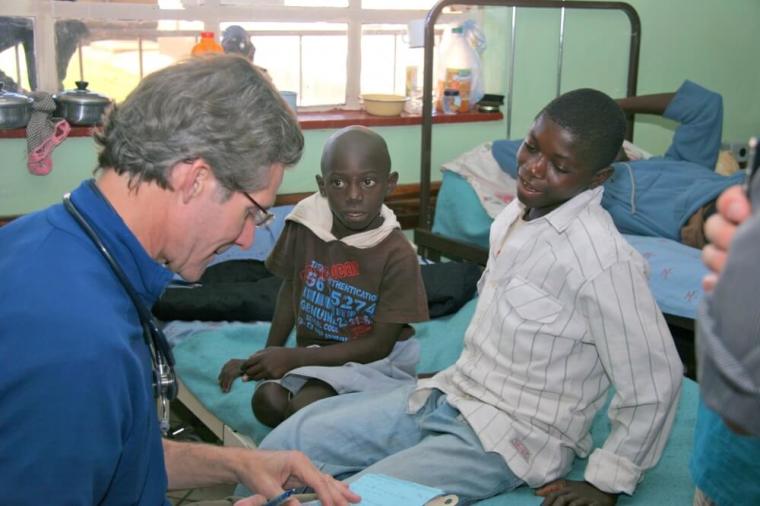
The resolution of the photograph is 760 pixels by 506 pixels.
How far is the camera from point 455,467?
5.58 feet

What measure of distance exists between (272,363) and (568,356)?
2.69 ft

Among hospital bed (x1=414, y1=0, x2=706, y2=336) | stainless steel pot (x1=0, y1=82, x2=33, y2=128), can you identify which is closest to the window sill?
hospital bed (x1=414, y1=0, x2=706, y2=336)

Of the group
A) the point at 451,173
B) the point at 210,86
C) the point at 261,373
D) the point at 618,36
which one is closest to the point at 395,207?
the point at 451,173

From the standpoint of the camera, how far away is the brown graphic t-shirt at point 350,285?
7.07 ft

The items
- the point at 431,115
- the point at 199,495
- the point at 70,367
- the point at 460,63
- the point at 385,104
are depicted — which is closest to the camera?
the point at 70,367

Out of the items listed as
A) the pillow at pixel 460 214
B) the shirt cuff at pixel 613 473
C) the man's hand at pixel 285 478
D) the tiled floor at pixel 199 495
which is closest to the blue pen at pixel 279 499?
the man's hand at pixel 285 478

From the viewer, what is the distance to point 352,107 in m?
4.03

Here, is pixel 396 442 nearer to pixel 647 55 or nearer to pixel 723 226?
pixel 723 226

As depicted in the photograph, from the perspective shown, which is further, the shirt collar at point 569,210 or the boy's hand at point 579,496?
the shirt collar at point 569,210

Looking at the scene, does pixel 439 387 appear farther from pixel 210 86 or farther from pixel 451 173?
pixel 451 173

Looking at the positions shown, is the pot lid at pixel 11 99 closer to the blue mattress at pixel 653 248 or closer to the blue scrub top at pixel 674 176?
the blue mattress at pixel 653 248

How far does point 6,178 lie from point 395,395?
79.7 inches

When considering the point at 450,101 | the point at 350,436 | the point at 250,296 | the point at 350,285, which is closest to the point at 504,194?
the point at 450,101

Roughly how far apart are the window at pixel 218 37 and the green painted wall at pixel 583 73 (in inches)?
12.8
